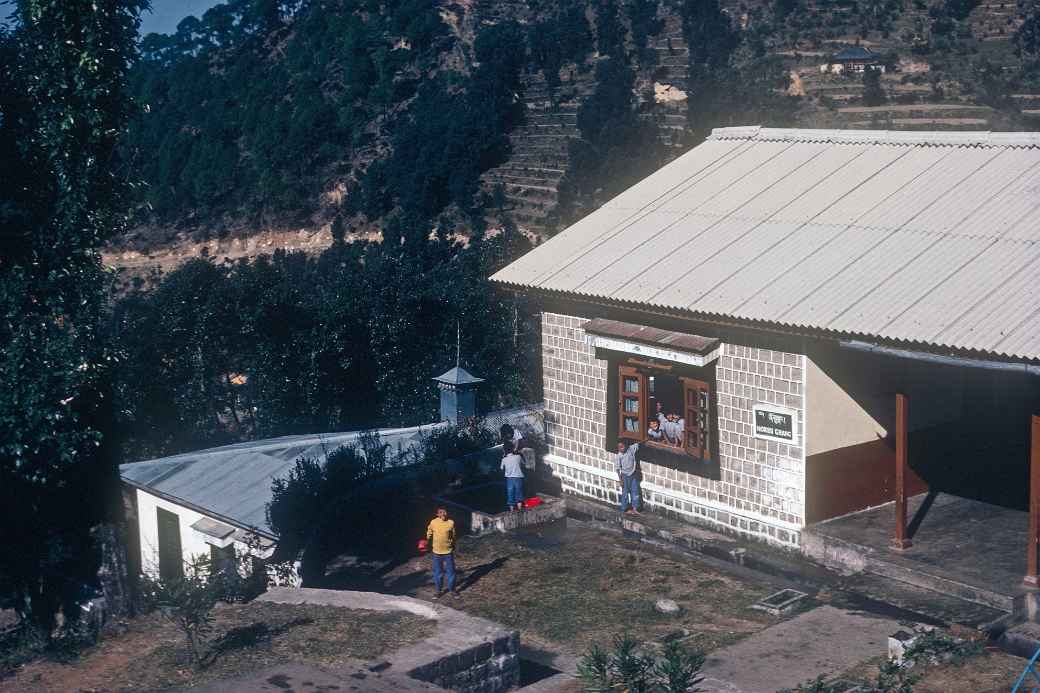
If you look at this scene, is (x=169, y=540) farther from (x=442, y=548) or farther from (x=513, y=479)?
(x=442, y=548)

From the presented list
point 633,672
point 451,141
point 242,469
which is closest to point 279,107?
point 451,141

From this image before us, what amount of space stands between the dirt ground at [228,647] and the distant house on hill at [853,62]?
53069 millimetres

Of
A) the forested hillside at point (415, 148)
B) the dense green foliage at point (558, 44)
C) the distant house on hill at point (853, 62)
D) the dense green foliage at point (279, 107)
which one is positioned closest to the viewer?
the forested hillside at point (415, 148)

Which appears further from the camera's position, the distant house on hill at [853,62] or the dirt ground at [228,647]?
the distant house on hill at [853,62]

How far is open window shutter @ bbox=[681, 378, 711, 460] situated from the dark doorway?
32.3ft

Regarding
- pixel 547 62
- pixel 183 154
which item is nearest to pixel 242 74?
pixel 183 154

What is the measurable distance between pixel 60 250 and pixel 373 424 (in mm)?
23890

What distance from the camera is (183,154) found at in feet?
294

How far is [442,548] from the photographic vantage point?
1505 cm

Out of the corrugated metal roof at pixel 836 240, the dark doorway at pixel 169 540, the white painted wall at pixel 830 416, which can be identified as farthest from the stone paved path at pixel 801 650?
the dark doorway at pixel 169 540

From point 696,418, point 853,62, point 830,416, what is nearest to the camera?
point 830,416

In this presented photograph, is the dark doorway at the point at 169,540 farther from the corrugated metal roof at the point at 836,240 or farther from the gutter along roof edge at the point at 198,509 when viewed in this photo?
the corrugated metal roof at the point at 836,240

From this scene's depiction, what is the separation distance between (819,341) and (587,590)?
4.35m

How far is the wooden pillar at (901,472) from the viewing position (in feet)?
48.7
